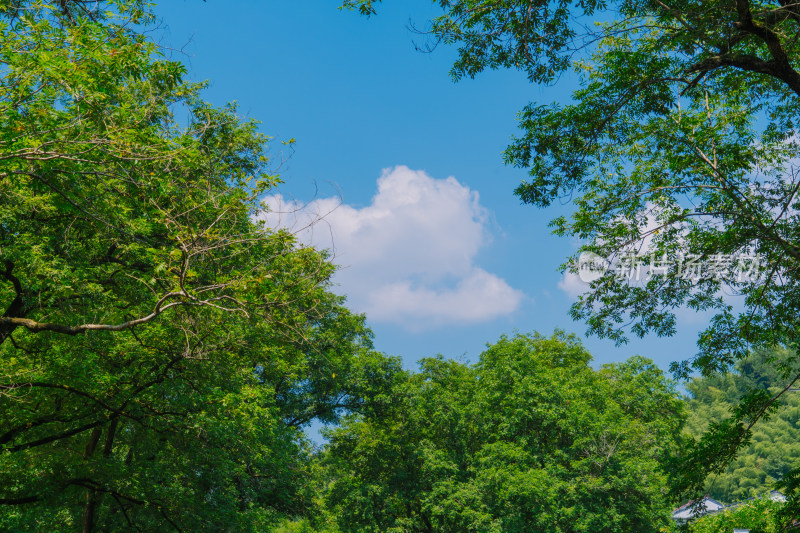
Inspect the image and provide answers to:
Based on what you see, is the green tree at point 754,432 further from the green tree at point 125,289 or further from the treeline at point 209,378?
the green tree at point 125,289

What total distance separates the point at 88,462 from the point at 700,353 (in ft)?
44.2

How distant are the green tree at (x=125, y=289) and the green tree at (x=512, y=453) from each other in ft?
21.1

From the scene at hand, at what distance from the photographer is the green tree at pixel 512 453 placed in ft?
69.1

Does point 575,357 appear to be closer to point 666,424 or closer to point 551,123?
point 666,424

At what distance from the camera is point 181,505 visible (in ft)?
46.3

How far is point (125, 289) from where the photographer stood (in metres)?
12.1

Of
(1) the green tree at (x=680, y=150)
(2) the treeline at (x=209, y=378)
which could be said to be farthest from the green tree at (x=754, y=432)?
(1) the green tree at (x=680, y=150)

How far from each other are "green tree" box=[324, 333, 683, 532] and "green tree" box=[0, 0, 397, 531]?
21.1 feet

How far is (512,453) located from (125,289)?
1552cm

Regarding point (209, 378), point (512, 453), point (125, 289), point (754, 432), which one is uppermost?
point (754, 432)

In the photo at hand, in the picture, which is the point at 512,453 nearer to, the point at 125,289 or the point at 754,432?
the point at 125,289

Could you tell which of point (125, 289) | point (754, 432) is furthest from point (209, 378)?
point (754, 432)

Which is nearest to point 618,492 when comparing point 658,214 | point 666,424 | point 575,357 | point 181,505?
point 666,424

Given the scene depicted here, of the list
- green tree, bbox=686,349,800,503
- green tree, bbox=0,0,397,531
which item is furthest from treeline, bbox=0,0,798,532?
green tree, bbox=686,349,800,503
